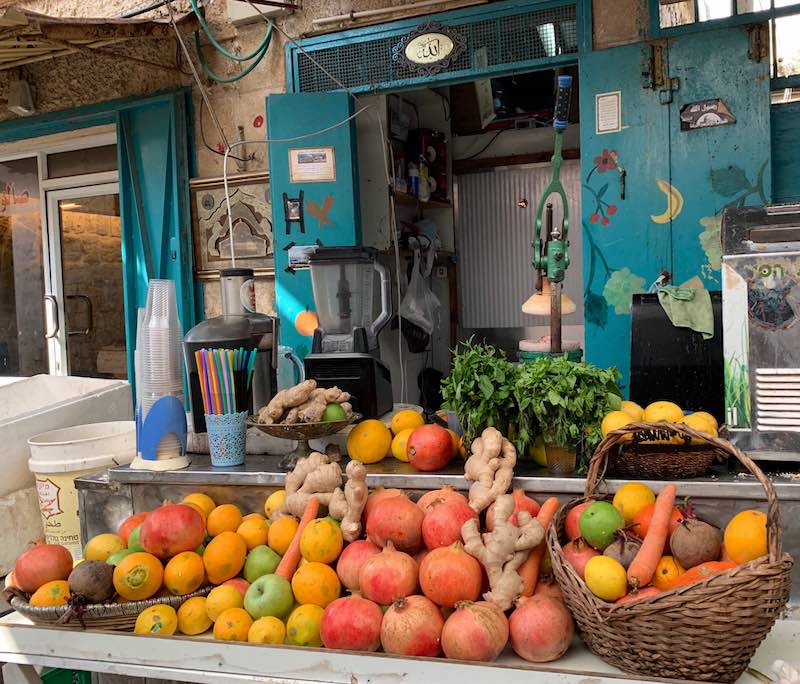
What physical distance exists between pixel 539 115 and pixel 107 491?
520 cm

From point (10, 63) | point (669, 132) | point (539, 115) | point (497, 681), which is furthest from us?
point (539, 115)

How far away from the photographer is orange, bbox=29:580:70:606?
1885 millimetres

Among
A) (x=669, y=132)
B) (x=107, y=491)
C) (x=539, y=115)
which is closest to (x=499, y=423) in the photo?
(x=107, y=491)

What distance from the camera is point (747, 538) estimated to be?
1.61 metres

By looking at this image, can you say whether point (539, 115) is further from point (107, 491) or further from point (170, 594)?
point (170, 594)

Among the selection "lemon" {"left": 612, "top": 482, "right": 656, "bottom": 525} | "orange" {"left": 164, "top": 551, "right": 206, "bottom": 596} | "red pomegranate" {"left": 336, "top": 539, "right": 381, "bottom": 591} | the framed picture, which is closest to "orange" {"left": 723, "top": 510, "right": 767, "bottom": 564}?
"lemon" {"left": 612, "top": 482, "right": 656, "bottom": 525}

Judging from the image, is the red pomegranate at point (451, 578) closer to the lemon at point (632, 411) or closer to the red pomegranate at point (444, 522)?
the red pomegranate at point (444, 522)

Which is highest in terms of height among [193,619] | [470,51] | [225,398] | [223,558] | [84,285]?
[470,51]

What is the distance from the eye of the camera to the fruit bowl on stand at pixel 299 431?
91.0 inches

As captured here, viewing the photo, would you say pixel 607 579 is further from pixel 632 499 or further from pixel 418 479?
pixel 418 479

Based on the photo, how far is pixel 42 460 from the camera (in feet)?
9.46

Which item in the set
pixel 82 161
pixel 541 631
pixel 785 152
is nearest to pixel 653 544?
pixel 541 631

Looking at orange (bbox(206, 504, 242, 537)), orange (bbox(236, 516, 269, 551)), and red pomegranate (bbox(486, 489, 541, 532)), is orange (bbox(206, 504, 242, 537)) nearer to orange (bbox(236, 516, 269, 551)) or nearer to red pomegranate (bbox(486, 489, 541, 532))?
orange (bbox(236, 516, 269, 551))

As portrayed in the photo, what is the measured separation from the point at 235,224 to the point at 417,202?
1.59 metres
